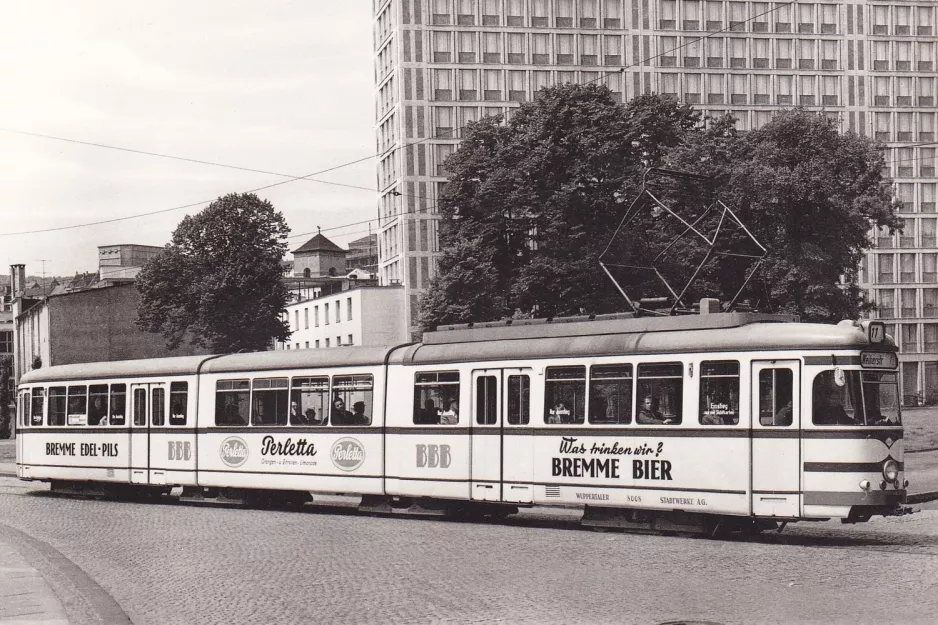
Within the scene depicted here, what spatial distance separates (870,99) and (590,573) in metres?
83.8

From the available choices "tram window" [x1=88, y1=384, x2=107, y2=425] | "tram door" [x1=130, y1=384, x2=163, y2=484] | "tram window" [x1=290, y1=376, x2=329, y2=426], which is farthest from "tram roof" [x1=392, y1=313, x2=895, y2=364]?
"tram window" [x1=88, y1=384, x2=107, y2=425]

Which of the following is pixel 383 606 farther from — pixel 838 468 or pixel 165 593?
pixel 838 468

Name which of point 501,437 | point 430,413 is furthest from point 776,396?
point 430,413

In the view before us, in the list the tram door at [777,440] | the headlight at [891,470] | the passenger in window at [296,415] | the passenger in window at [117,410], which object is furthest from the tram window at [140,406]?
the headlight at [891,470]

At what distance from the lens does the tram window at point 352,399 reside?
70.2 ft

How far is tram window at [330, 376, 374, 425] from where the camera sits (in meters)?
21.4

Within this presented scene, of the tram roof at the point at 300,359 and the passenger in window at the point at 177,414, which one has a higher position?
the tram roof at the point at 300,359

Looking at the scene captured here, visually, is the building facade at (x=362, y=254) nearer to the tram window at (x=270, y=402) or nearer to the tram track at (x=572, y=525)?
the tram track at (x=572, y=525)

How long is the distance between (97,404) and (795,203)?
2538cm

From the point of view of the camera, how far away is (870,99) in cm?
9012

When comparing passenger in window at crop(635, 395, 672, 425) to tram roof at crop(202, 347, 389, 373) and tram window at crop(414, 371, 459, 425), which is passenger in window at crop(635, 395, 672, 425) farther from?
tram roof at crop(202, 347, 389, 373)

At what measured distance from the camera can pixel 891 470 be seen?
51.5 ft

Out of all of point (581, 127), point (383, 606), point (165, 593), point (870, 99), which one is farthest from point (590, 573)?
point (870, 99)

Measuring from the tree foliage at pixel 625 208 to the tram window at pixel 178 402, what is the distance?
59.7 ft
